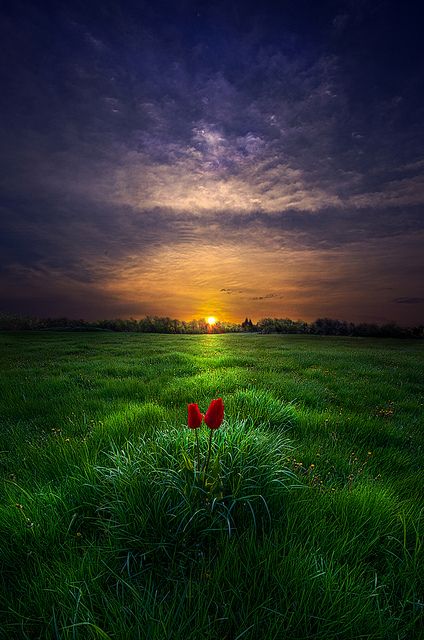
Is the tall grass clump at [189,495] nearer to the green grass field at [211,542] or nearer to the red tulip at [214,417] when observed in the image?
the green grass field at [211,542]

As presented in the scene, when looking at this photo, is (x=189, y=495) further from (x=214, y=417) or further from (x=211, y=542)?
(x=214, y=417)

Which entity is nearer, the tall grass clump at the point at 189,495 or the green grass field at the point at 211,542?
the green grass field at the point at 211,542

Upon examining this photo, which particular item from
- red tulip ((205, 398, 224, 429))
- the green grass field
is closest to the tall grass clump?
the green grass field

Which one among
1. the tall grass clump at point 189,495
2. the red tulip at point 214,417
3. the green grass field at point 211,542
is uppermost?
the red tulip at point 214,417

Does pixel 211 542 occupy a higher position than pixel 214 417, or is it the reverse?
pixel 214 417

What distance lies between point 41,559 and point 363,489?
285 centimetres

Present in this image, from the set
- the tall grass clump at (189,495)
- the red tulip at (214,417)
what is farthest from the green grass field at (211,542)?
the red tulip at (214,417)

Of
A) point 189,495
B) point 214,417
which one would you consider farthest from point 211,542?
point 214,417

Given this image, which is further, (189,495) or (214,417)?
(189,495)

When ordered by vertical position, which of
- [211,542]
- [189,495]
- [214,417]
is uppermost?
[214,417]

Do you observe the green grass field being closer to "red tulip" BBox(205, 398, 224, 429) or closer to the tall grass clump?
the tall grass clump

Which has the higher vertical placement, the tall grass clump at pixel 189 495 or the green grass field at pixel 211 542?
the tall grass clump at pixel 189 495

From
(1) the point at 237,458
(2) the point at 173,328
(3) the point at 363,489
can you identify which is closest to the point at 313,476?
(3) the point at 363,489

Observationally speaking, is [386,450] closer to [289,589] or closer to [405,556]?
[405,556]
